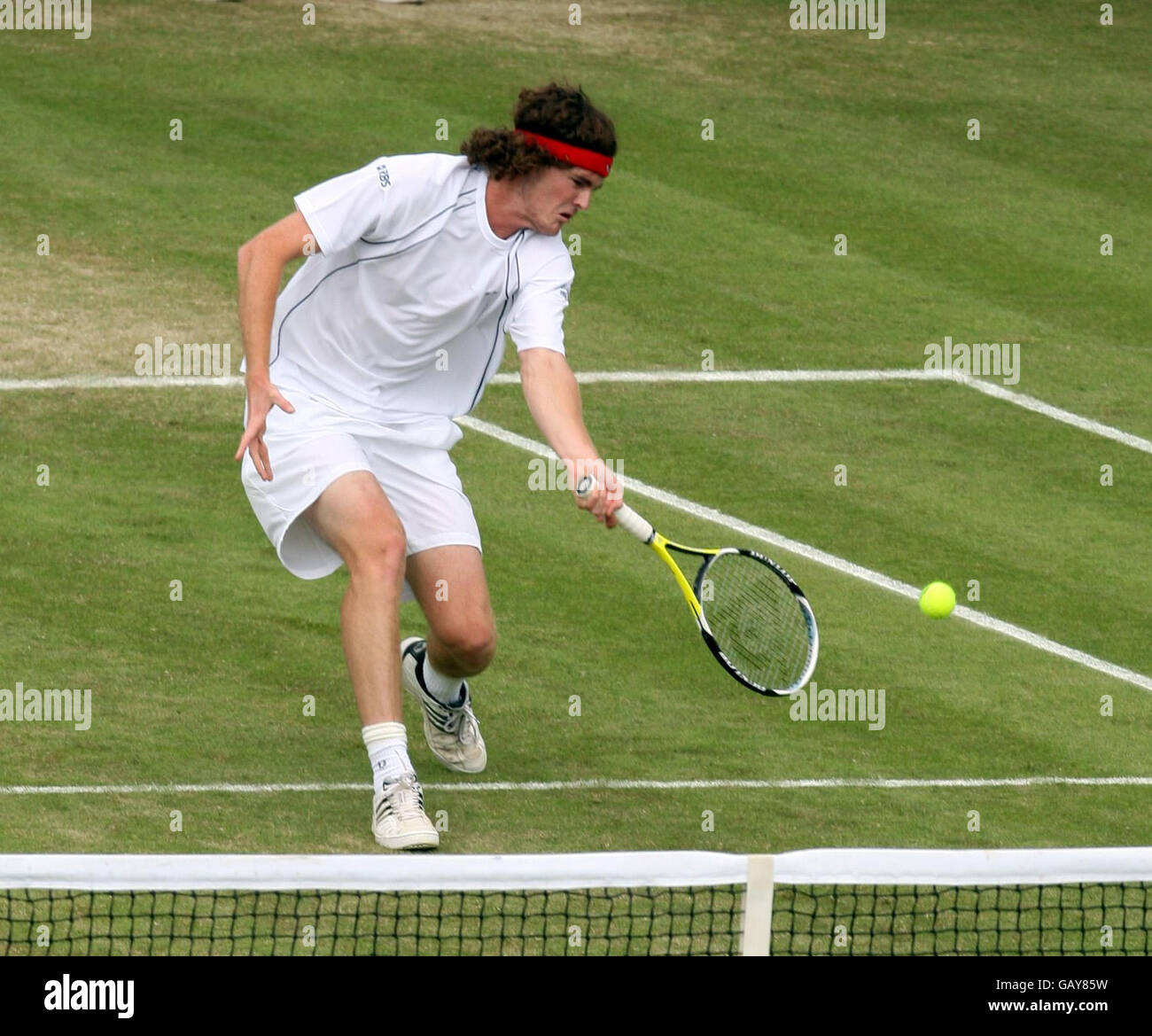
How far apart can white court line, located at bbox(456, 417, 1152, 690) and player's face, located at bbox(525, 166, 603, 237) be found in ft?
10.8

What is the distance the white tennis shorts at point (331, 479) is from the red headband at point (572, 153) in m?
1.16

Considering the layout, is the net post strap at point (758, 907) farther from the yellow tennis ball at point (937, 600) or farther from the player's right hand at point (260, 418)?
the yellow tennis ball at point (937, 600)

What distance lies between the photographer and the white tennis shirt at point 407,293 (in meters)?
6.89

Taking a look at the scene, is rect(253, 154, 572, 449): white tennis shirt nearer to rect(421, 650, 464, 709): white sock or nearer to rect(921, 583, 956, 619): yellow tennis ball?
rect(421, 650, 464, 709): white sock

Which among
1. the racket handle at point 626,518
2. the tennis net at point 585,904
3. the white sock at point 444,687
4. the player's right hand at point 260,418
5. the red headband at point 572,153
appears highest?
the red headband at point 572,153

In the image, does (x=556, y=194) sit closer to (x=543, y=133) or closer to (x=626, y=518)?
(x=543, y=133)

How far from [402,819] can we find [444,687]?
835 millimetres

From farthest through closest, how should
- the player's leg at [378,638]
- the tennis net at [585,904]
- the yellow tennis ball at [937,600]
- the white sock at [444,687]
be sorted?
the yellow tennis ball at [937,600], the white sock at [444,687], the player's leg at [378,638], the tennis net at [585,904]

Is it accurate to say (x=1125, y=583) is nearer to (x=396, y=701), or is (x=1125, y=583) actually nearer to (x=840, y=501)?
(x=840, y=501)

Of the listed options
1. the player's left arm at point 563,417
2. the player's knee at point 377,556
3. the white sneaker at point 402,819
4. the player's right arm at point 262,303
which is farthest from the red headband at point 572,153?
the white sneaker at point 402,819

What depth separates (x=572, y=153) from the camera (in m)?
6.74

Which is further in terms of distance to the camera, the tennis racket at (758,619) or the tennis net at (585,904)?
the tennis racket at (758,619)

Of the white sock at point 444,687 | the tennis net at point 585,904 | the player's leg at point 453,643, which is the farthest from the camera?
the white sock at point 444,687

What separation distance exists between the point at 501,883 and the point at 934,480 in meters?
6.27
